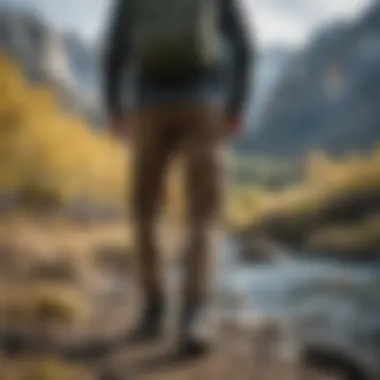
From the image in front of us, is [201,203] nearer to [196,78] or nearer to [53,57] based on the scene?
[196,78]

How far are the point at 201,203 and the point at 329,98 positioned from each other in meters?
0.32

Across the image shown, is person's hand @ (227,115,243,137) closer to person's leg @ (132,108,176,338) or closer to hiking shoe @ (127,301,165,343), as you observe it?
person's leg @ (132,108,176,338)

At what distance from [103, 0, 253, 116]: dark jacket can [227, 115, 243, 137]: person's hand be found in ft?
0.04

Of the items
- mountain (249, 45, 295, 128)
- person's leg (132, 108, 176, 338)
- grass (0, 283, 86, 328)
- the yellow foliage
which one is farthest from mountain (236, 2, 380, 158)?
grass (0, 283, 86, 328)

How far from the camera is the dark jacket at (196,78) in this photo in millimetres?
1737

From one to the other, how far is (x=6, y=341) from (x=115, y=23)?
2.13ft

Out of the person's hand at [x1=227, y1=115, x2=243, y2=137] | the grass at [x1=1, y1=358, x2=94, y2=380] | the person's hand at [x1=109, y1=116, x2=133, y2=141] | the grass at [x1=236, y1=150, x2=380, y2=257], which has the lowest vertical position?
the grass at [x1=1, y1=358, x2=94, y2=380]

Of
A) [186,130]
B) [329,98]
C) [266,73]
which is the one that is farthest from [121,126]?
[329,98]

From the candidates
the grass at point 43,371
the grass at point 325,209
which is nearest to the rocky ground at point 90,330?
the grass at point 43,371

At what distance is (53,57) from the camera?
179cm

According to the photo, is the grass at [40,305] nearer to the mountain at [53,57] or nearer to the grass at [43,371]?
the grass at [43,371]

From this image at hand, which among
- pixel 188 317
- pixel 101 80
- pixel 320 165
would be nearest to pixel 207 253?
pixel 188 317

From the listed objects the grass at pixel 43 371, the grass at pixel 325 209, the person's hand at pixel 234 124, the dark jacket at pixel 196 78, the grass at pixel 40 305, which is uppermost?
the dark jacket at pixel 196 78

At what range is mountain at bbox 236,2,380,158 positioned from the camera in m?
1.73
